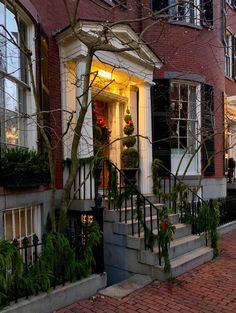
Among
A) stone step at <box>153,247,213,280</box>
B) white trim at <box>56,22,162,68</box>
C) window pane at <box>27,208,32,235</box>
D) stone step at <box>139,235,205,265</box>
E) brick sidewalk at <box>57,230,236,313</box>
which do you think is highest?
white trim at <box>56,22,162,68</box>

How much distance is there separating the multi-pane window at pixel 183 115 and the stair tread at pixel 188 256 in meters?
3.94

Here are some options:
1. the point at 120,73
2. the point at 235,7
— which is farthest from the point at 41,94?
the point at 235,7

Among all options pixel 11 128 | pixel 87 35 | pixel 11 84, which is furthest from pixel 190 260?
pixel 87 35

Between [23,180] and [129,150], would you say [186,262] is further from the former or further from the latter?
[129,150]

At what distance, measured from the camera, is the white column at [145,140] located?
9.75 m

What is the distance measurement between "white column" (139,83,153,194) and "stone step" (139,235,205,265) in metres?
2.07

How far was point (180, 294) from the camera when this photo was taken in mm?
5957

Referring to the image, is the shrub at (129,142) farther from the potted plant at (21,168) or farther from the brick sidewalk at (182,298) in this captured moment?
the brick sidewalk at (182,298)

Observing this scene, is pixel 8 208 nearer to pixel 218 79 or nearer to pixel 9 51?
pixel 9 51

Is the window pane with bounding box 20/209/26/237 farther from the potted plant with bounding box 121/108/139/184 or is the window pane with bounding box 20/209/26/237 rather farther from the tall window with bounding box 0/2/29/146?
the potted plant with bounding box 121/108/139/184

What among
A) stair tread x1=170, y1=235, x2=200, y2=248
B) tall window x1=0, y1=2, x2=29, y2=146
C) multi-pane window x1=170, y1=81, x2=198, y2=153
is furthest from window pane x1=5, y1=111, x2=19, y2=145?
multi-pane window x1=170, y1=81, x2=198, y2=153

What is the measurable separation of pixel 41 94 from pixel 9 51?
1019mm

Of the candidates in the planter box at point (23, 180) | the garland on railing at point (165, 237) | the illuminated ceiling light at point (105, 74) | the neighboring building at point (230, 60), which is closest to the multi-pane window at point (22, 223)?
the planter box at point (23, 180)

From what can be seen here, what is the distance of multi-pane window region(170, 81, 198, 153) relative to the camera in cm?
1128
